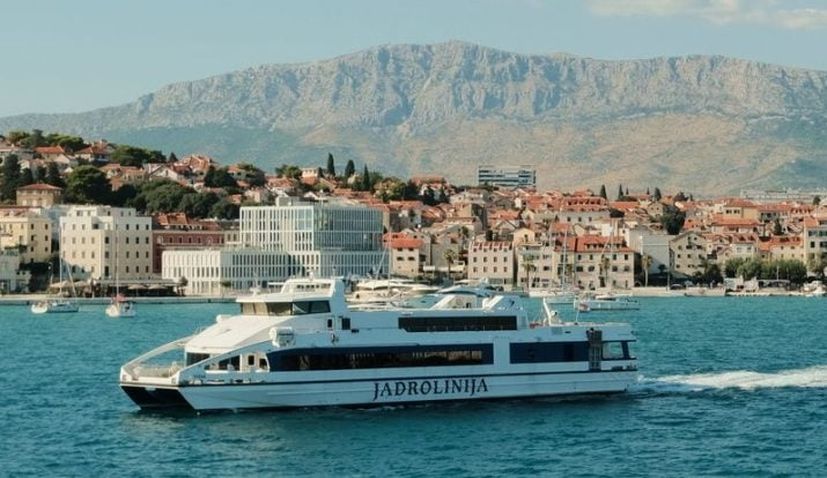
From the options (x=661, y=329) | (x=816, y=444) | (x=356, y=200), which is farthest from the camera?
(x=356, y=200)

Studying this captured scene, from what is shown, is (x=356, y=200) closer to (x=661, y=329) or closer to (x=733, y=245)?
(x=733, y=245)

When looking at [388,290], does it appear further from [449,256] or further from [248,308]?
[449,256]

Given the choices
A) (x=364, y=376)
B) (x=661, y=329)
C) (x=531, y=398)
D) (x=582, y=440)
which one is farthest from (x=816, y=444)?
(x=661, y=329)

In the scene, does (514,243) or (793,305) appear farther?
(514,243)

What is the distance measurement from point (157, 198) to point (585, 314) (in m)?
57.2

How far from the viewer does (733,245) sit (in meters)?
157

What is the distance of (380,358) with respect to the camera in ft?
132

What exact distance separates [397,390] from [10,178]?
122902mm

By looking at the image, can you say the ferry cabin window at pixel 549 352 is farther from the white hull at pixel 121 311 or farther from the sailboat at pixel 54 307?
the sailboat at pixel 54 307

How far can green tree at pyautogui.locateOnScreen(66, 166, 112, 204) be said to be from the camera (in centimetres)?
15012

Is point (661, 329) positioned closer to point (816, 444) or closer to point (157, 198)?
point (816, 444)

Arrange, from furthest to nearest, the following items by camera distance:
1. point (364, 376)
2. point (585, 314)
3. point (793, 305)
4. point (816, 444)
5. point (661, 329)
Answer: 1. point (793, 305)
2. point (585, 314)
3. point (661, 329)
4. point (364, 376)
5. point (816, 444)

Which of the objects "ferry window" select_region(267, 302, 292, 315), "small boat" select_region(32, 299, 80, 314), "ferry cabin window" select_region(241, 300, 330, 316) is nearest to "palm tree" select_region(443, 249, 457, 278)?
"small boat" select_region(32, 299, 80, 314)

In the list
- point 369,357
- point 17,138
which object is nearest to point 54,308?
point 369,357
